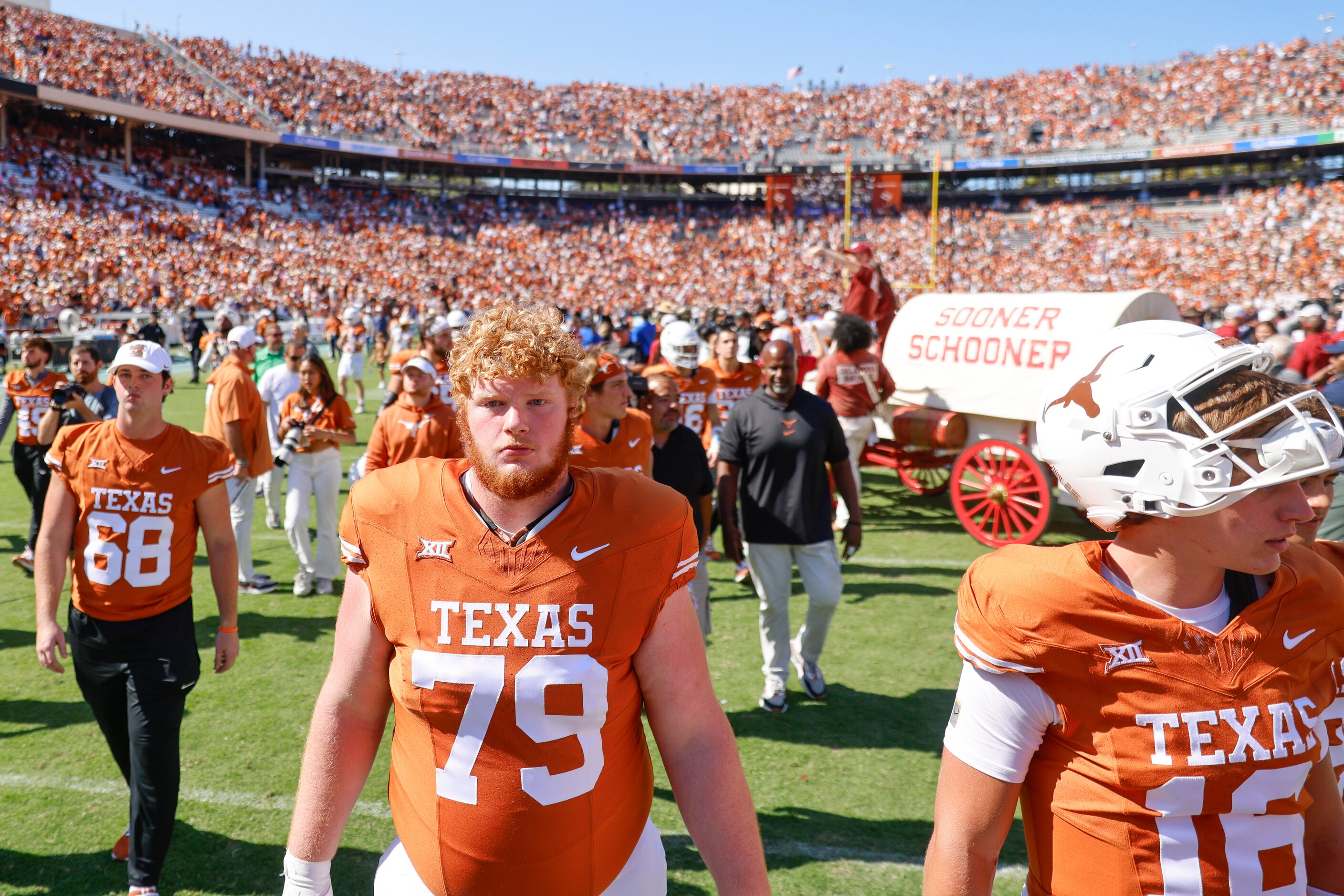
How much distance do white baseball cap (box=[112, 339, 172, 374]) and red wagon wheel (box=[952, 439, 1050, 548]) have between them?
6.70 metres

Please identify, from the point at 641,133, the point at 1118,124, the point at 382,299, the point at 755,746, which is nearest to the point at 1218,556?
the point at 755,746

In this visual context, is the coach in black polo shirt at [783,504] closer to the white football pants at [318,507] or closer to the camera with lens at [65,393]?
the white football pants at [318,507]

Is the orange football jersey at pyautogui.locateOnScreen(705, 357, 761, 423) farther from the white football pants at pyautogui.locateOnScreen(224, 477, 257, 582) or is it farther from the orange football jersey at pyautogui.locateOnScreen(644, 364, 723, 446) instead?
the white football pants at pyautogui.locateOnScreen(224, 477, 257, 582)

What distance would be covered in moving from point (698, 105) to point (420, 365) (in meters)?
50.1

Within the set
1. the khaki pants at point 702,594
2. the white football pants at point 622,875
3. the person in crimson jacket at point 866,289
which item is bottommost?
the khaki pants at point 702,594

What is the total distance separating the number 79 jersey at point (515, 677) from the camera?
178cm

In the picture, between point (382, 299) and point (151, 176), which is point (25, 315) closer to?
point (382, 299)

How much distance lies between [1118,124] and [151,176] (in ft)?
141

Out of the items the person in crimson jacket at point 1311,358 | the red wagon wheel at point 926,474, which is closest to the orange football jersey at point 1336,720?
the red wagon wheel at point 926,474

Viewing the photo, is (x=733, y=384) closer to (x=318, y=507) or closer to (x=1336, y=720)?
(x=318, y=507)

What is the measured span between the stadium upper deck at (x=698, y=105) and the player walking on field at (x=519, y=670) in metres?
42.9

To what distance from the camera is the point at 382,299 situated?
107 feet

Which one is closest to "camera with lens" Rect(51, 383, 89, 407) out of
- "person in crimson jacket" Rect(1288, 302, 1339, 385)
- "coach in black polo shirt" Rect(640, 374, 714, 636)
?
"coach in black polo shirt" Rect(640, 374, 714, 636)

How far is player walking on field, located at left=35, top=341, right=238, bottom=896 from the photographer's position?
11.0 ft
